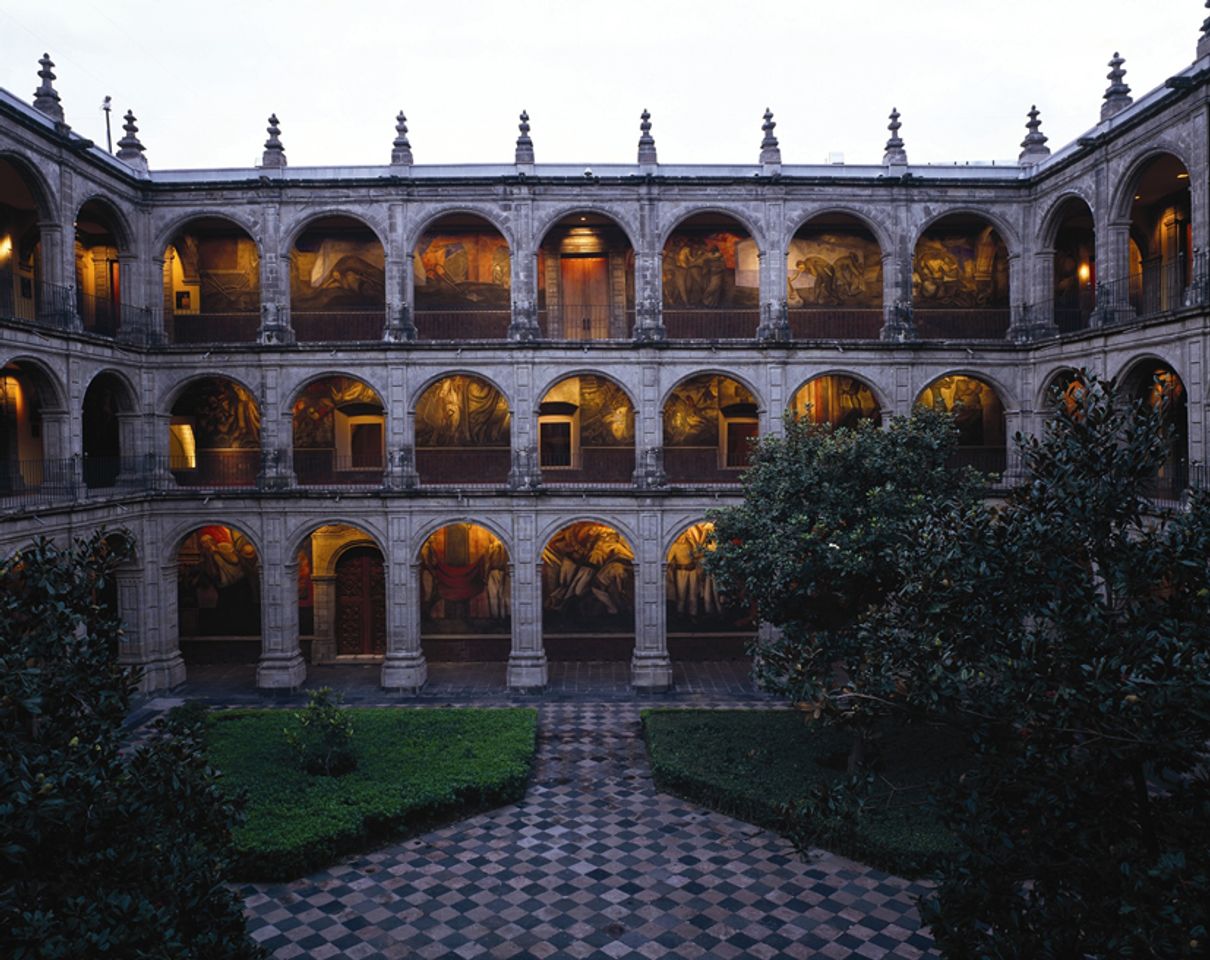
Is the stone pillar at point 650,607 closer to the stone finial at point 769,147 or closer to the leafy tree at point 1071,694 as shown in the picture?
the stone finial at point 769,147

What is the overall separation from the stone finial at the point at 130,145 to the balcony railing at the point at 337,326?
5.00m

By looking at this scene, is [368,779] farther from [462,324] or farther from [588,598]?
[462,324]

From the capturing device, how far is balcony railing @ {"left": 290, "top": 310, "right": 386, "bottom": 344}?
70.7ft

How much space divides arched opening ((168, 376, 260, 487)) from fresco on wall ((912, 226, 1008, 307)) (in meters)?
17.9

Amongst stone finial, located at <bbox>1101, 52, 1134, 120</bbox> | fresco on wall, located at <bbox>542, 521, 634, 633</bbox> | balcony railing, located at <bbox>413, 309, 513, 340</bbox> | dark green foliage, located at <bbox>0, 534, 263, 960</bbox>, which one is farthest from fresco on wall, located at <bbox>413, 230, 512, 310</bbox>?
dark green foliage, located at <bbox>0, 534, 263, 960</bbox>

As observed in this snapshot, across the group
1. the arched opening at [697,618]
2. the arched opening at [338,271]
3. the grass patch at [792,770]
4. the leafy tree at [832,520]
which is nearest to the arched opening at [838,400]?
the arched opening at [697,618]

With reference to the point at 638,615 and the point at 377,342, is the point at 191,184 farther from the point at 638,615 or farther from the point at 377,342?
the point at 638,615

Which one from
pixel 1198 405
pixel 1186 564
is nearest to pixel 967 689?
pixel 1186 564

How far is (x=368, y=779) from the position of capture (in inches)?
554

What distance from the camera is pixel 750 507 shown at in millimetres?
15391

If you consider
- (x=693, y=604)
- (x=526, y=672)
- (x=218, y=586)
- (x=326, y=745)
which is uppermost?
(x=218, y=586)

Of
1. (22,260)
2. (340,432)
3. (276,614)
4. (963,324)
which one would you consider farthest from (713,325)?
(22,260)

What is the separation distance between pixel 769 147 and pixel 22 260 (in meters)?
17.7

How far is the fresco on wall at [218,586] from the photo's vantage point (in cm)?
2327
